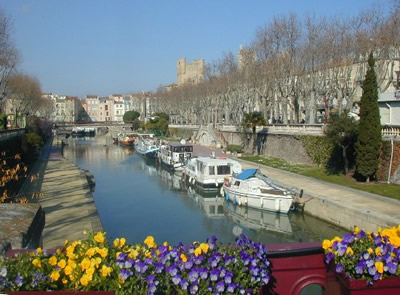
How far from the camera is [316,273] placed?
4.44 metres

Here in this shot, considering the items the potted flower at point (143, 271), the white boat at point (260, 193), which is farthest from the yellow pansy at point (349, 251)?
the white boat at point (260, 193)

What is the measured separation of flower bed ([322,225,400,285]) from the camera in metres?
3.67

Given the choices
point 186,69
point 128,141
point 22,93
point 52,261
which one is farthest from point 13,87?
point 186,69

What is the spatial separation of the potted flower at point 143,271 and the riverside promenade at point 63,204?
9.77m

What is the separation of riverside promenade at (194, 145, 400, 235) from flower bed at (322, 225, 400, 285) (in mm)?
12054

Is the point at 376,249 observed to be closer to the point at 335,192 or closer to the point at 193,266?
the point at 193,266

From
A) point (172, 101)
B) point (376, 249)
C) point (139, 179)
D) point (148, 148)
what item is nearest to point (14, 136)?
point (139, 179)

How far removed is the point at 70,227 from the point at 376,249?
13.6m

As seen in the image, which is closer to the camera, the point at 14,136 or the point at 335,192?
the point at 335,192

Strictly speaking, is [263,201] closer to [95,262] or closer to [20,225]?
[20,225]

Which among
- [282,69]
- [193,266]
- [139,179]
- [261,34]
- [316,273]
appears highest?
[261,34]

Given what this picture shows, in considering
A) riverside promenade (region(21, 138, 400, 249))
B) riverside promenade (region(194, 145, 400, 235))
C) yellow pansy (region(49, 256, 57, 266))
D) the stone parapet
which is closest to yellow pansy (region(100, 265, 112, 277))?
yellow pansy (region(49, 256, 57, 266))

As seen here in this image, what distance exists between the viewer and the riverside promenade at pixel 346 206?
1630 centimetres

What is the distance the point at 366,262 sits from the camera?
12.0 ft
